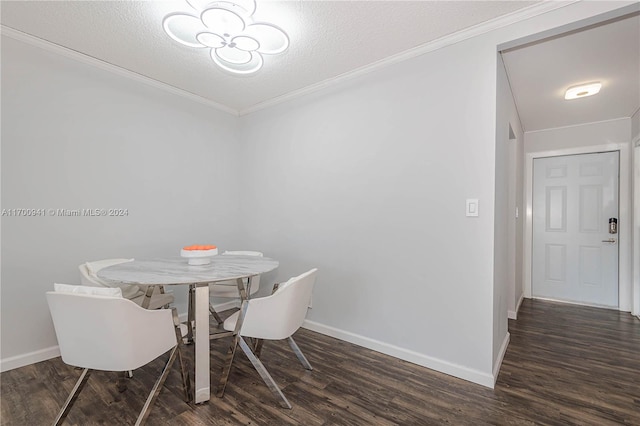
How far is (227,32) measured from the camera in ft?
6.25

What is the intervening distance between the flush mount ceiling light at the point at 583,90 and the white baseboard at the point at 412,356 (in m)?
2.75

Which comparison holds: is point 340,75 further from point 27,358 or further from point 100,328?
point 27,358

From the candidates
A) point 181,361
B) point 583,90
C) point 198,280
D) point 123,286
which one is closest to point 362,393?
point 181,361

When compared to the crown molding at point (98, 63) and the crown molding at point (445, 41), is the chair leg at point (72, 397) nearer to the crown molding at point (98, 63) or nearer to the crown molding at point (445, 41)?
the crown molding at point (98, 63)

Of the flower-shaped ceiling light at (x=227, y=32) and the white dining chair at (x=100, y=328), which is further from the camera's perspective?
the flower-shaped ceiling light at (x=227, y=32)

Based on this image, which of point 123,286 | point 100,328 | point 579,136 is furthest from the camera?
point 579,136

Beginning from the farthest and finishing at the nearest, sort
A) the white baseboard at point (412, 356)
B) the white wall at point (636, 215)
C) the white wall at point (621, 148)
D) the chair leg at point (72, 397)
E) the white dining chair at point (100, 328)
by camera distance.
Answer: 1. the white wall at point (621, 148)
2. the white wall at point (636, 215)
3. the white baseboard at point (412, 356)
4. the chair leg at point (72, 397)
5. the white dining chair at point (100, 328)

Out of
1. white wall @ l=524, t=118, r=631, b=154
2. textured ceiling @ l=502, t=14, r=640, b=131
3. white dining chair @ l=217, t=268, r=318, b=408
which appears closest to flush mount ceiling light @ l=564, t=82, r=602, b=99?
textured ceiling @ l=502, t=14, r=640, b=131

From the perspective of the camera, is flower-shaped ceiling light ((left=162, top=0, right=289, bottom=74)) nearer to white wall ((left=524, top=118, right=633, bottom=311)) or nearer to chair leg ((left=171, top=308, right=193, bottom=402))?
chair leg ((left=171, top=308, right=193, bottom=402))

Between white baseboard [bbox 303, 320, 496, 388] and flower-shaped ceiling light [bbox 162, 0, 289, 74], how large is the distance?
2382 mm

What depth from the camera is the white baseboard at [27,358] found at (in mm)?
2181

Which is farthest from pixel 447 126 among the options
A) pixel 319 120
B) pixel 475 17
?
pixel 319 120

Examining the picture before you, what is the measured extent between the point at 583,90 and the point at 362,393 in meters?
3.35

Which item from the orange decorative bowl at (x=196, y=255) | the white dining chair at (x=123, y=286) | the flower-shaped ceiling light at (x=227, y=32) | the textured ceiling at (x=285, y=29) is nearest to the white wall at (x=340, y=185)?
the textured ceiling at (x=285, y=29)
